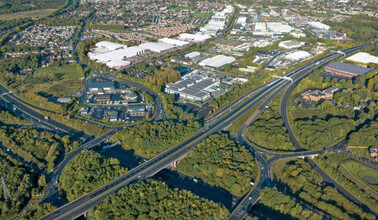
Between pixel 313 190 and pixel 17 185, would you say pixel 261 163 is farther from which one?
pixel 17 185

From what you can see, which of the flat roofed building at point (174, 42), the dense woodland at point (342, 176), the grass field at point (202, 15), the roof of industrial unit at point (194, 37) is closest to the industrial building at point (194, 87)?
the dense woodland at point (342, 176)

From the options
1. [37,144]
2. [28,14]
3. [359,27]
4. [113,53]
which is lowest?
[37,144]

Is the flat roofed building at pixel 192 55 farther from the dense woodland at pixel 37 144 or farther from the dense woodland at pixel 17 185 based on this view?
the dense woodland at pixel 17 185

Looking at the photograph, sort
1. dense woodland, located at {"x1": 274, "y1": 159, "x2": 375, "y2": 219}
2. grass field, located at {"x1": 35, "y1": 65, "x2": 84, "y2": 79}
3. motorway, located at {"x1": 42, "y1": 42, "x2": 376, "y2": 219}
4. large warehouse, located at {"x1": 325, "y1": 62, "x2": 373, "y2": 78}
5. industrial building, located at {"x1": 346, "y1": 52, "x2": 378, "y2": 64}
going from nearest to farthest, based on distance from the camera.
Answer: motorway, located at {"x1": 42, "y1": 42, "x2": 376, "y2": 219} → dense woodland, located at {"x1": 274, "y1": 159, "x2": 375, "y2": 219} → grass field, located at {"x1": 35, "y1": 65, "x2": 84, "y2": 79} → large warehouse, located at {"x1": 325, "y1": 62, "x2": 373, "y2": 78} → industrial building, located at {"x1": 346, "y1": 52, "x2": 378, "y2": 64}

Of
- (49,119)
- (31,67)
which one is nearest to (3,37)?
(31,67)

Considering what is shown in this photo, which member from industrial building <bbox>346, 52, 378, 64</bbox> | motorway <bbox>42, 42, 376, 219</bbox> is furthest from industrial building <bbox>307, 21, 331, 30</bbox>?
motorway <bbox>42, 42, 376, 219</bbox>

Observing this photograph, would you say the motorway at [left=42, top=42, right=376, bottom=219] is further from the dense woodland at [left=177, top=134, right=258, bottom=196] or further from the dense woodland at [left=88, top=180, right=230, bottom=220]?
the dense woodland at [left=88, top=180, right=230, bottom=220]

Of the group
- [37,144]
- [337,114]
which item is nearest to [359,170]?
[337,114]
